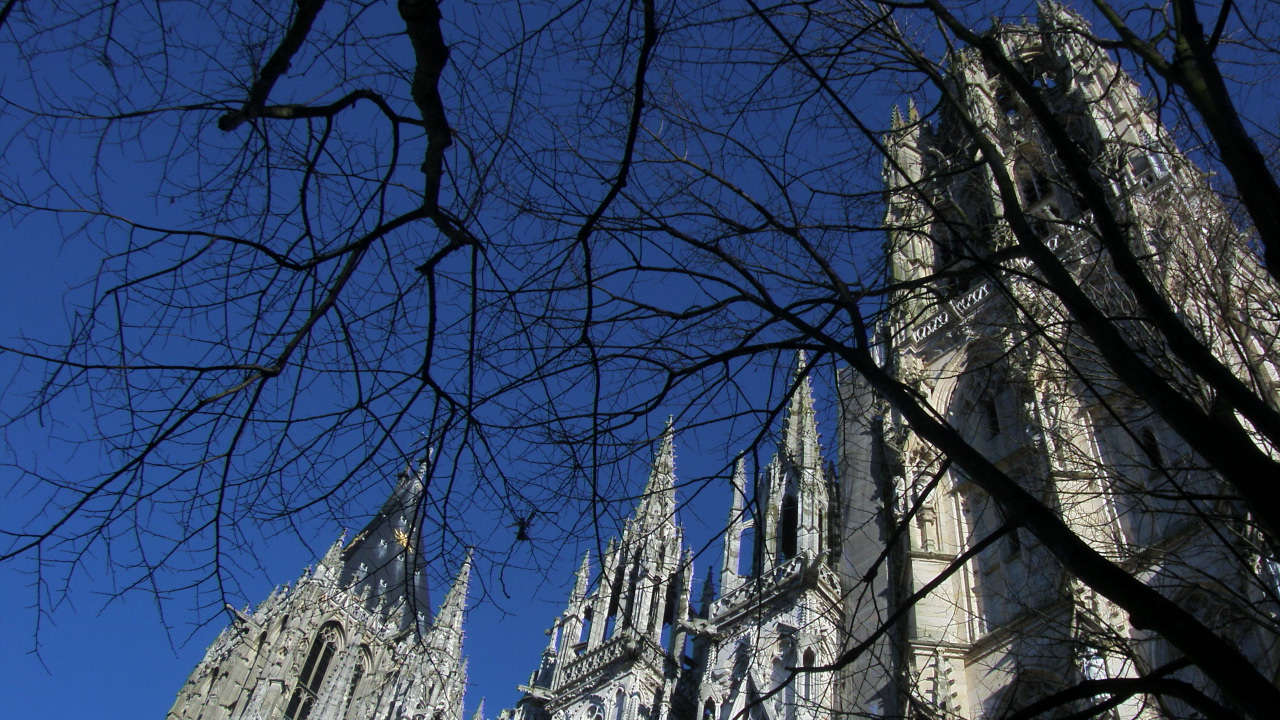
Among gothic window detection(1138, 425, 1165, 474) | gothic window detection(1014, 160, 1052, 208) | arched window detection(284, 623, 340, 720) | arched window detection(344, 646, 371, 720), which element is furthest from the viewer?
arched window detection(344, 646, 371, 720)

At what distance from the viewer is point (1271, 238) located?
361 centimetres

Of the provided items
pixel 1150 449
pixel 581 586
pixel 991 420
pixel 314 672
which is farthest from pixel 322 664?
pixel 1150 449

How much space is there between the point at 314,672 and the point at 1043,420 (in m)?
34.3

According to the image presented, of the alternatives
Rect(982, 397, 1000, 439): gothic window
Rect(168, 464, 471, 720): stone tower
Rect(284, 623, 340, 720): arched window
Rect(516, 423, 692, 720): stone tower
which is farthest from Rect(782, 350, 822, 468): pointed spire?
Rect(284, 623, 340, 720): arched window

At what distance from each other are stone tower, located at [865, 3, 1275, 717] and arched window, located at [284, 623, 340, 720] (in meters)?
28.8

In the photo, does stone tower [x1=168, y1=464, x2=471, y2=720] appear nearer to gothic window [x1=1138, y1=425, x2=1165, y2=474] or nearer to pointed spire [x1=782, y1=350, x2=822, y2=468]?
pointed spire [x1=782, y1=350, x2=822, y2=468]

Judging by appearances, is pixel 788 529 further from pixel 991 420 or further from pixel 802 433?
pixel 991 420

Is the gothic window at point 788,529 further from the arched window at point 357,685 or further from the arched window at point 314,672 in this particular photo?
the arched window at point 357,685

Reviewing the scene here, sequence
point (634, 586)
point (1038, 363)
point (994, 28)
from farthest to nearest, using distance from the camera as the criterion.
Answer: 1. point (634, 586)
2. point (1038, 363)
3. point (994, 28)

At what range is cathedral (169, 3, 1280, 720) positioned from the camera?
219 inches

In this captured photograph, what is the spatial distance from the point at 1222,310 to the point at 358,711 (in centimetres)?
4029

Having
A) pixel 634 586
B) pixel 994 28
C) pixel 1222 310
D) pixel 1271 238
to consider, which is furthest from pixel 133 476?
pixel 634 586

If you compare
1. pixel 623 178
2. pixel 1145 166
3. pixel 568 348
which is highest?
pixel 1145 166

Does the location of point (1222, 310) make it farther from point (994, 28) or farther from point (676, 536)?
point (676, 536)
